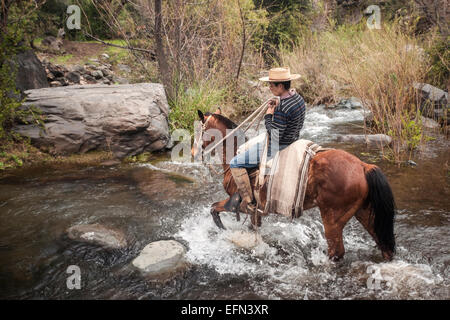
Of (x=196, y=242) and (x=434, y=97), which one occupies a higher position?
(x=434, y=97)

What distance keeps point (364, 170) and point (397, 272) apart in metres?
1.18

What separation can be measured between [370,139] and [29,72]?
29.2 feet

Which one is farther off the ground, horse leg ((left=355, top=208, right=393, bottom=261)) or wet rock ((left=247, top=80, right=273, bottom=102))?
wet rock ((left=247, top=80, right=273, bottom=102))

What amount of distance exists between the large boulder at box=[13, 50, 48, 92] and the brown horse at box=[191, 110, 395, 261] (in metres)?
8.06

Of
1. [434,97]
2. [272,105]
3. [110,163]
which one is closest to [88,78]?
[110,163]

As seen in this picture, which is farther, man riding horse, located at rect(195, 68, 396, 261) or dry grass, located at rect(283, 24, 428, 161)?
dry grass, located at rect(283, 24, 428, 161)

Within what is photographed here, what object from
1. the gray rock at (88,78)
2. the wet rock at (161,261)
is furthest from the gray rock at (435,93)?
the gray rock at (88,78)

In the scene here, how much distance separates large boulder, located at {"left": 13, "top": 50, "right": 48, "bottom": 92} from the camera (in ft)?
27.7

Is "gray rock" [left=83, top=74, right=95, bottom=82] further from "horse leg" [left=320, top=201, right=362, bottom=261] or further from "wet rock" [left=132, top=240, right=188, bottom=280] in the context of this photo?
"horse leg" [left=320, top=201, right=362, bottom=261]

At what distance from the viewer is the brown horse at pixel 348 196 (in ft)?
10.9

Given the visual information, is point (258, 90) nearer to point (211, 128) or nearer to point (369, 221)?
point (211, 128)

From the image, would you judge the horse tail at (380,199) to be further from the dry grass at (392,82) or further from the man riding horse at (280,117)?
the dry grass at (392,82)

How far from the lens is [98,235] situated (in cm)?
430

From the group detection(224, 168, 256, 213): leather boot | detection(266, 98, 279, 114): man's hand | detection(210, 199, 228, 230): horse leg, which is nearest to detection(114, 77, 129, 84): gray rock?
detection(210, 199, 228, 230): horse leg
